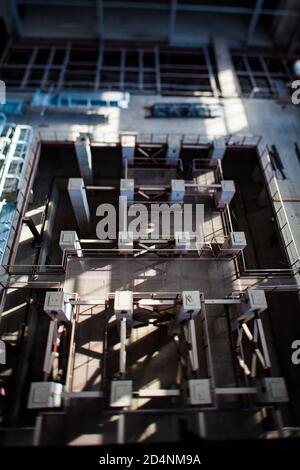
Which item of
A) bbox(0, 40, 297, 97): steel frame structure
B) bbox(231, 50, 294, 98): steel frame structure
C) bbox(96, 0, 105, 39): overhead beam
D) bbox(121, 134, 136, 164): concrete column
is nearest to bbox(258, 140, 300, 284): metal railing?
bbox(231, 50, 294, 98): steel frame structure

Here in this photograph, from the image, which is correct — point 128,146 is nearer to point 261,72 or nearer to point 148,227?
point 148,227

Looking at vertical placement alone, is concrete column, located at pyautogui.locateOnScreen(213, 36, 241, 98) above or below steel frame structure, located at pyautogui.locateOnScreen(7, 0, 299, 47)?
below

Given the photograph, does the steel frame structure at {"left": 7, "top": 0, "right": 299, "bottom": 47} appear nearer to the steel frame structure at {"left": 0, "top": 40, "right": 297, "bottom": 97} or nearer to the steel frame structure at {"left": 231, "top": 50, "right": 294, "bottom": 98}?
the steel frame structure at {"left": 231, "top": 50, "right": 294, "bottom": 98}

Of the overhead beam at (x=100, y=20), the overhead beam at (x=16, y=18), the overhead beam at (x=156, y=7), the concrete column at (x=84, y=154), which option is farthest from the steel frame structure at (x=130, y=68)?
the concrete column at (x=84, y=154)

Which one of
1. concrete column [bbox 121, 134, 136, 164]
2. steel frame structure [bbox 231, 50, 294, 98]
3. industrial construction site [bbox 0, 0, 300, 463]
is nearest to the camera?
industrial construction site [bbox 0, 0, 300, 463]

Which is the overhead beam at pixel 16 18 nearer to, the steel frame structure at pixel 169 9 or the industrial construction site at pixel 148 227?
the steel frame structure at pixel 169 9

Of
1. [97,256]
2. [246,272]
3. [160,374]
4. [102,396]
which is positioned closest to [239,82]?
[246,272]

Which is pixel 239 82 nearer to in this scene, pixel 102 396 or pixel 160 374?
pixel 160 374
